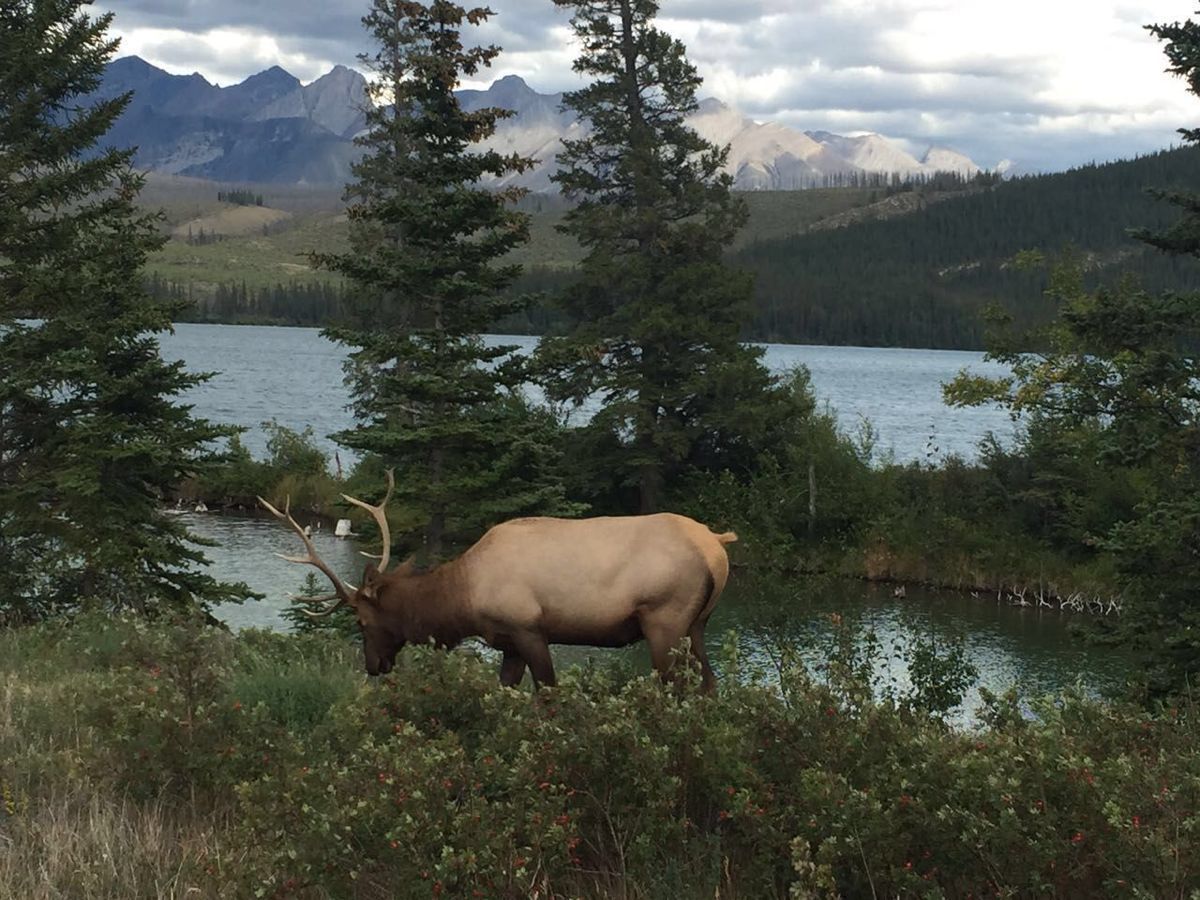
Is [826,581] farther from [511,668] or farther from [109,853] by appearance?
[109,853]

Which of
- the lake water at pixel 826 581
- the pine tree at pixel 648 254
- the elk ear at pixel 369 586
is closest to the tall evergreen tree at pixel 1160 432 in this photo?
the lake water at pixel 826 581

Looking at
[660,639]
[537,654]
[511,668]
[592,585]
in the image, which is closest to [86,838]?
[537,654]

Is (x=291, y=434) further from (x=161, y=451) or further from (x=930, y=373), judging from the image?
(x=930, y=373)

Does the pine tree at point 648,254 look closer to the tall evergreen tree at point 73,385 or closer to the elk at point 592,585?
the tall evergreen tree at point 73,385

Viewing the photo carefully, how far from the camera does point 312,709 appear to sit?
8.06 metres

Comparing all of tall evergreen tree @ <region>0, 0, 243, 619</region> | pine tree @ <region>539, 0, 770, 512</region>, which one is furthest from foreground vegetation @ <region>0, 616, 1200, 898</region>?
pine tree @ <region>539, 0, 770, 512</region>

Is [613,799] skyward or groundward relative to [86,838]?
skyward

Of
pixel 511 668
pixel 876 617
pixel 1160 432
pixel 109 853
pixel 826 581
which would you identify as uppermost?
pixel 1160 432

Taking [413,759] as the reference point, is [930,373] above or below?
below

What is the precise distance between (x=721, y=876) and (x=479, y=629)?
400cm

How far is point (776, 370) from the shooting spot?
201ft

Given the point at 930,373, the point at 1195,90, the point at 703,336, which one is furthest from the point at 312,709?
the point at 930,373

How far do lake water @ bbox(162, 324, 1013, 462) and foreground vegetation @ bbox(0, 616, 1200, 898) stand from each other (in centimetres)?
1881

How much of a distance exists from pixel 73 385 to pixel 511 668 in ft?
43.7
